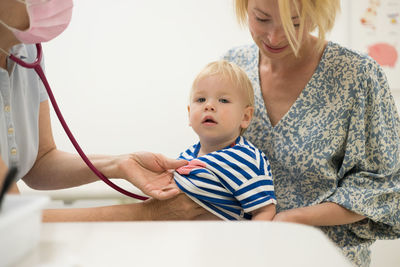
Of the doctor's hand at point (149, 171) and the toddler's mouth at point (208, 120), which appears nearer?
the doctor's hand at point (149, 171)

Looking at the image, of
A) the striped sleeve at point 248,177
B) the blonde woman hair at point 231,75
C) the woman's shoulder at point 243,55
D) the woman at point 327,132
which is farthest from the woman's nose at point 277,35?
the striped sleeve at point 248,177

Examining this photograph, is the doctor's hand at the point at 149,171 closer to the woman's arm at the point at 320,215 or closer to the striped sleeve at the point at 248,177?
the striped sleeve at the point at 248,177

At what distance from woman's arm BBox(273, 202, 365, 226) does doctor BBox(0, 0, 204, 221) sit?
31 centimetres

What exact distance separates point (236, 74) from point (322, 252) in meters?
0.98

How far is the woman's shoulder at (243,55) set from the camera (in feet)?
5.59

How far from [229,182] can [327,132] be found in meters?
0.42

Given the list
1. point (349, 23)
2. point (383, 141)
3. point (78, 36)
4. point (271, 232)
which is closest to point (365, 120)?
point (383, 141)

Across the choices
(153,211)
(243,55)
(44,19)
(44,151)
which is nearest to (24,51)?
(44,19)

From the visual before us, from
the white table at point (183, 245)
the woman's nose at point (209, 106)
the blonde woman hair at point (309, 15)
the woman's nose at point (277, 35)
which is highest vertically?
the blonde woman hair at point (309, 15)

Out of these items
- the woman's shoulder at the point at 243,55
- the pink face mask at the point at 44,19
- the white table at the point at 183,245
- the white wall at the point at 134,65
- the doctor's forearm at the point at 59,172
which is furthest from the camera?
the white wall at the point at 134,65

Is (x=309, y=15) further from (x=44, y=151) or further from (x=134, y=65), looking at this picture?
(x=134, y=65)

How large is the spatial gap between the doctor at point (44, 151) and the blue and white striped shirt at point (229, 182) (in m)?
0.05

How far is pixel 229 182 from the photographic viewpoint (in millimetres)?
1273

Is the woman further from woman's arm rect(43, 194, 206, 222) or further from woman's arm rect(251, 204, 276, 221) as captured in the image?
woman's arm rect(43, 194, 206, 222)
